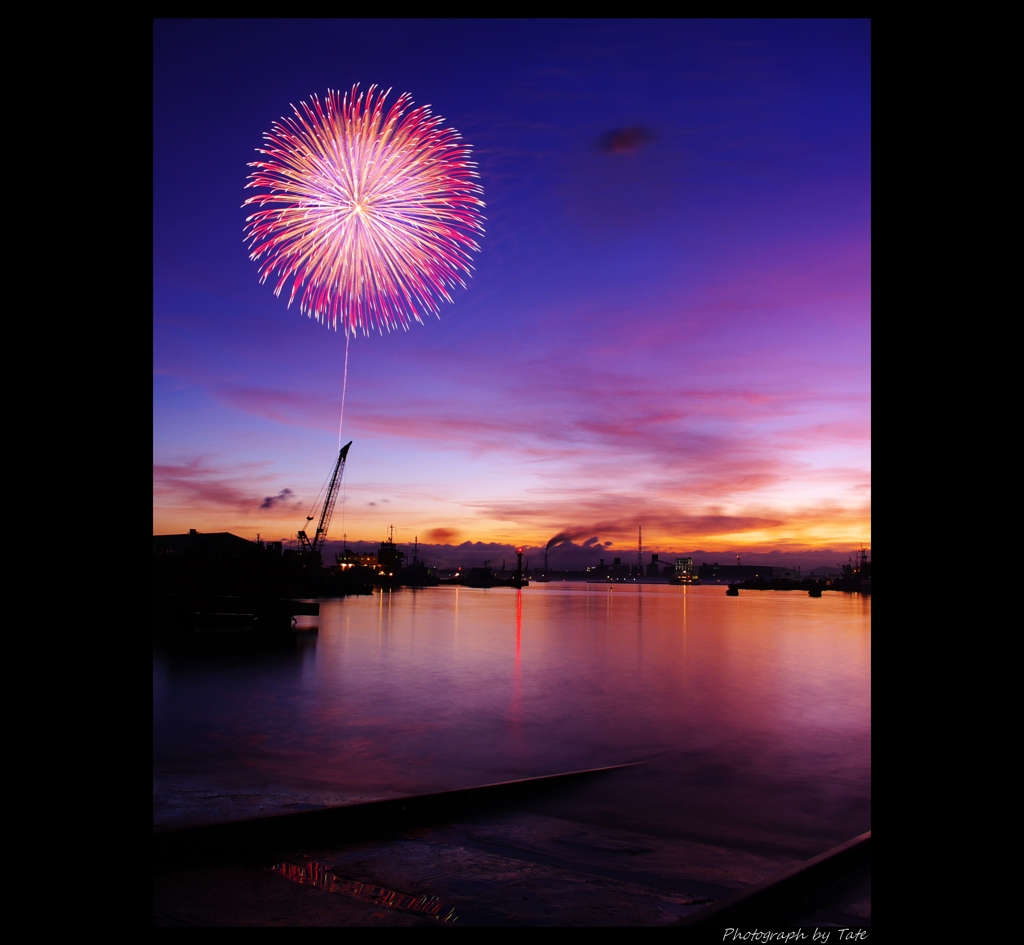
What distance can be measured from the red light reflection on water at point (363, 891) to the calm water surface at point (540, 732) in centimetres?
255

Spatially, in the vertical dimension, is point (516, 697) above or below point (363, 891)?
below

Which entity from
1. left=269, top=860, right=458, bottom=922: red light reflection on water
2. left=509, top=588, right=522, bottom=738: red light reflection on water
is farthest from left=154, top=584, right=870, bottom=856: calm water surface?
left=269, top=860, right=458, bottom=922: red light reflection on water

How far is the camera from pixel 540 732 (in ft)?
58.1

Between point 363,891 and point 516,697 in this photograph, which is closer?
point 363,891

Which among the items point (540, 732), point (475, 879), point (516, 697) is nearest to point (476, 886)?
point (475, 879)

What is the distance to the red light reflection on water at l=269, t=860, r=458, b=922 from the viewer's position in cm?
593

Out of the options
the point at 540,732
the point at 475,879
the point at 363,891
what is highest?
the point at 363,891

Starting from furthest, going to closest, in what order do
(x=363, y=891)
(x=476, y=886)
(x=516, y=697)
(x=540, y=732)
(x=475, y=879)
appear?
(x=516, y=697)
(x=540, y=732)
(x=475, y=879)
(x=476, y=886)
(x=363, y=891)

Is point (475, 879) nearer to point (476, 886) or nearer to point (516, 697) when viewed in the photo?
point (476, 886)

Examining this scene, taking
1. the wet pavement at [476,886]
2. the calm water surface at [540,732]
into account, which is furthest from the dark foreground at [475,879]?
the calm water surface at [540,732]

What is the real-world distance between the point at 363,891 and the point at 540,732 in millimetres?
11957

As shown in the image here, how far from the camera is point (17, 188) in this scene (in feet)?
9.43
